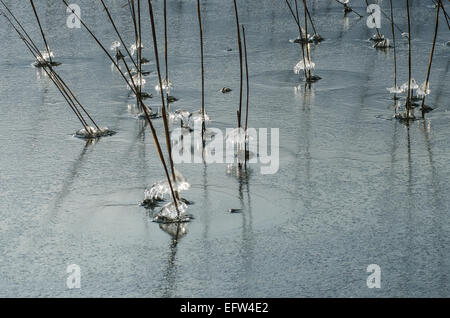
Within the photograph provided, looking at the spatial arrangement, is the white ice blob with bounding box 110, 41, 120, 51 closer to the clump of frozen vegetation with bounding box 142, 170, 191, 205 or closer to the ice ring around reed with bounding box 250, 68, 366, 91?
the ice ring around reed with bounding box 250, 68, 366, 91

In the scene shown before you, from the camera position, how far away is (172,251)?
70.2 inches

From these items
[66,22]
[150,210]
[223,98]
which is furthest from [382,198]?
[66,22]

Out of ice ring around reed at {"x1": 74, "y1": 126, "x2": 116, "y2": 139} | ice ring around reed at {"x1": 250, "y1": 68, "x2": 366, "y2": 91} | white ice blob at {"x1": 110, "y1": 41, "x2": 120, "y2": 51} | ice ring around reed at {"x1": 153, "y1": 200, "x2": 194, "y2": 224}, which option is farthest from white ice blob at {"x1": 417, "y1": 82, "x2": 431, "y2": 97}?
white ice blob at {"x1": 110, "y1": 41, "x2": 120, "y2": 51}

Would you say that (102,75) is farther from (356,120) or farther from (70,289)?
(70,289)

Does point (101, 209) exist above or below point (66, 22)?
below

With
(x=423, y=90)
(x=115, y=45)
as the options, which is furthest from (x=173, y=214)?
(x=115, y=45)

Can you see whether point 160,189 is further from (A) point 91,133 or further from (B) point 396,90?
(B) point 396,90

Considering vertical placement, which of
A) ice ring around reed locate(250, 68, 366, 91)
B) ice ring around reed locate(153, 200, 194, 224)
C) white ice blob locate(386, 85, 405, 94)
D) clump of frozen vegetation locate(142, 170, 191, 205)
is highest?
ice ring around reed locate(250, 68, 366, 91)

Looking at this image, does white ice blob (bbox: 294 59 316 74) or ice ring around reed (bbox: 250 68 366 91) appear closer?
ice ring around reed (bbox: 250 68 366 91)

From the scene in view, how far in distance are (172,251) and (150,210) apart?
0.25 meters

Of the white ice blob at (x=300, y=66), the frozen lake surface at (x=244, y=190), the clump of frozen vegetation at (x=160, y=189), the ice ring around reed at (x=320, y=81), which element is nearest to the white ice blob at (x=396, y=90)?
the frozen lake surface at (x=244, y=190)

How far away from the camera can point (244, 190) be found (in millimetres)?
2131

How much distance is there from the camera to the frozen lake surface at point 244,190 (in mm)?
1667

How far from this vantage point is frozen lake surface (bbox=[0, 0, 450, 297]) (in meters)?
1.67
